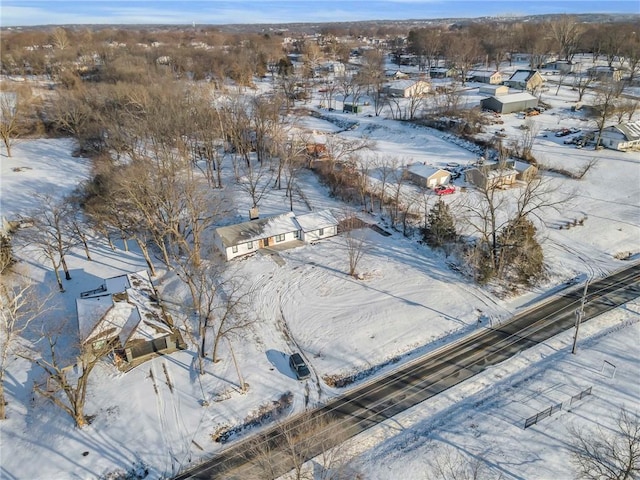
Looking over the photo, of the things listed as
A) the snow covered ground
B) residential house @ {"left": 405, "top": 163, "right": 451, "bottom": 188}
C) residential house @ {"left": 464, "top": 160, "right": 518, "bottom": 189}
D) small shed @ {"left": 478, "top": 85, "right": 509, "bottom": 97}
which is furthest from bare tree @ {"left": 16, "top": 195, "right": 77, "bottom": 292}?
small shed @ {"left": 478, "top": 85, "right": 509, "bottom": 97}

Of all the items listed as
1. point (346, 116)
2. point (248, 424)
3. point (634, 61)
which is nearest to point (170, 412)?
point (248, 424)

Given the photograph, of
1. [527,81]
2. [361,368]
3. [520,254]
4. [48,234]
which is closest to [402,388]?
[361,368]

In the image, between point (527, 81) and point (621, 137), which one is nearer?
point (621, 137)

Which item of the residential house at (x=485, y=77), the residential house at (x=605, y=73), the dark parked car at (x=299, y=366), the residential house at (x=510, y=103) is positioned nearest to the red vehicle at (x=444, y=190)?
the dark parked car at (x=299, y=366)

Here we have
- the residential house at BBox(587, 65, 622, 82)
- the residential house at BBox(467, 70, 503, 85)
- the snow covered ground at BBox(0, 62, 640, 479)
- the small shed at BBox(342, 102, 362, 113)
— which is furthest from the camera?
the residential house at BBox(467, 70, 503, 85)

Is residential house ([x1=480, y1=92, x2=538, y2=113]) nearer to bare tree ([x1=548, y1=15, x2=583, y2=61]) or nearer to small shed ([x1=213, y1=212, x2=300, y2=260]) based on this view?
bare tree ([x1=548, y1=15, x2=583, y2=61])

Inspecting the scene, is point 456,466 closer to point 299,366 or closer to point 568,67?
point 299,366

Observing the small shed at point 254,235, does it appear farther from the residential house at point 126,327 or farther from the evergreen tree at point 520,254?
the evergreen tree at point 520,254
